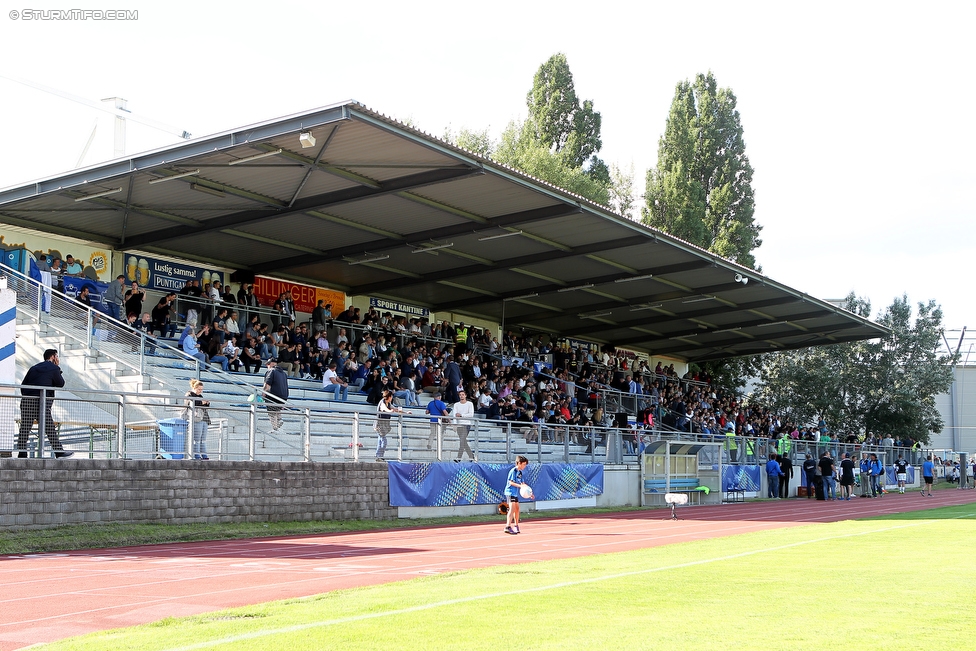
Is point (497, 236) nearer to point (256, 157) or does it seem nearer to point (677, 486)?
point (256, 157)

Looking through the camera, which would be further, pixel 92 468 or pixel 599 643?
pixel 92 468

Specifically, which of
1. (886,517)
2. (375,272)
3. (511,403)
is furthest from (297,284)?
(886,517)

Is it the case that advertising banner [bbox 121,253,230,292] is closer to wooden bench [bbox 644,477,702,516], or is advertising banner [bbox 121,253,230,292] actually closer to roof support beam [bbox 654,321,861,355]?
wooden bench [bbox 644,477,702,516]

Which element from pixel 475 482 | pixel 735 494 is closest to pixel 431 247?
pixel 475 482

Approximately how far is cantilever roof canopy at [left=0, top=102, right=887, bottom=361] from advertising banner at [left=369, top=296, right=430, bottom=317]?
1.12 ft

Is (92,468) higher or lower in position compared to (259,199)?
lower

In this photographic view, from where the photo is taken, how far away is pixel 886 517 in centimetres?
2578

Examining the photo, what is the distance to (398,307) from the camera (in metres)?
37.0

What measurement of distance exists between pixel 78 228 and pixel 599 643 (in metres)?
22.8

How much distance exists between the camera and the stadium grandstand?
67.5ft

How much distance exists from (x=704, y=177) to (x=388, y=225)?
35.2 meters

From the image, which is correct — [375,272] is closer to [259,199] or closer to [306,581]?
[259,199]

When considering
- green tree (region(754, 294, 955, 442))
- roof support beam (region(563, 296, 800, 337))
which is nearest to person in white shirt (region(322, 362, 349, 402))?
roof support beam (region(563, 296, 800, 337))

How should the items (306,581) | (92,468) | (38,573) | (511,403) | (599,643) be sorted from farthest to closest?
(511,403), (92,468), (38,573), (306,581), (599,643)
